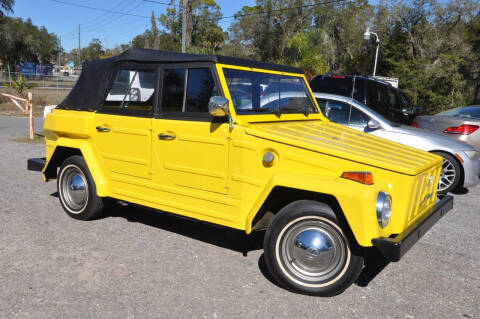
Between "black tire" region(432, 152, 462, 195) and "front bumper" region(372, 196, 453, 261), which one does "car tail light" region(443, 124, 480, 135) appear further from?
"front bumper" region(372, 196, 453, 261)

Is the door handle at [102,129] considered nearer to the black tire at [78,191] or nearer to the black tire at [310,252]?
the black tire at [78,191]

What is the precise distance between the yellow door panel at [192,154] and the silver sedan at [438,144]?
3.35 metres

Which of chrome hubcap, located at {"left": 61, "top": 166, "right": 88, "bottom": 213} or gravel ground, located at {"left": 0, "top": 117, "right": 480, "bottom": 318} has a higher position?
chrome hubcap, located at {"left": 61, "top": 166, "right": 88, "bottom": 213}

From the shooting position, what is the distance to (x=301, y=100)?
189 inches

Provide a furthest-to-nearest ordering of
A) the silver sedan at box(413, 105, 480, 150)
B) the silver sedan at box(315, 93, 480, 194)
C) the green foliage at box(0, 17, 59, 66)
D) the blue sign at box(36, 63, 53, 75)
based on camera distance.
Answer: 1. the blue sign at box(36, 63, 53, 75)
2. the green foliage at box(0, 17, 59, 66)
3. the silver sedan at box(413, 105, 480, 150)
4. the silver sedan at box(315, 93, 480, 194)

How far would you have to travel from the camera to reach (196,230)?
4.96 metres

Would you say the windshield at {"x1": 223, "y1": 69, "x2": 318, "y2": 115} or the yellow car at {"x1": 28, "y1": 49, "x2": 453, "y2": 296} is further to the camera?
the windshield at {"x1": 223, "y1": 69, "x2": 318, "y2": 115}

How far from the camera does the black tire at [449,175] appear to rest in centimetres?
686

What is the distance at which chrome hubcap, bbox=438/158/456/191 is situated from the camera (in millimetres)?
6910

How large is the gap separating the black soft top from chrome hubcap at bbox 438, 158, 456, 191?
11.0 feet

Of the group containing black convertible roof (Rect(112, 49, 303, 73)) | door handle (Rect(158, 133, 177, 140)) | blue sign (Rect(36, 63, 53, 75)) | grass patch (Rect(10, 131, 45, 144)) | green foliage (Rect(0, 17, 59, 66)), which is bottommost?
grass patch (Rect(10, 131, 45, 144))

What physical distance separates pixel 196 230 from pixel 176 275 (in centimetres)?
121

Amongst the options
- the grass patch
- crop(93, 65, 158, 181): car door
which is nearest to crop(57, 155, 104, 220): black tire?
crop(93, 65, 158, 181): car door

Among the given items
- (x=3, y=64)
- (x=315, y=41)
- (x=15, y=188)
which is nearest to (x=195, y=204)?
(x=15, y=188)
